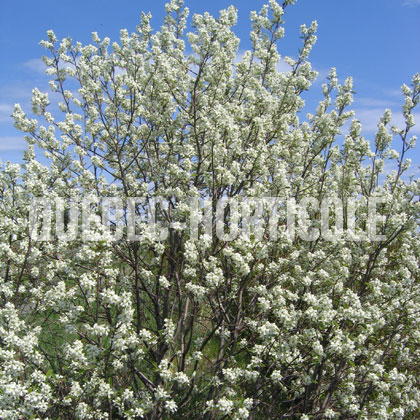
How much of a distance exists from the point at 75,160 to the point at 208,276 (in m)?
2.63

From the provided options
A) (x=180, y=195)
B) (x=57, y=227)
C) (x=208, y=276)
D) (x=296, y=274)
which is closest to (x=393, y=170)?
(x=296, y=274)

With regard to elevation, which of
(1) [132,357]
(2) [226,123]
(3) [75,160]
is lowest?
(1) [132,357]

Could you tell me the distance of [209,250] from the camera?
5.32 meters

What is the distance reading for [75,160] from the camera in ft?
19.0

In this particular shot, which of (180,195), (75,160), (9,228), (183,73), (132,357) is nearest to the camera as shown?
(132,357)

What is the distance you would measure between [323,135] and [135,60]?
115 inches

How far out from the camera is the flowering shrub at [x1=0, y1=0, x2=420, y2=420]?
461 cm

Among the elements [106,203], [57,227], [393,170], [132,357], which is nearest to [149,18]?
[106,203]

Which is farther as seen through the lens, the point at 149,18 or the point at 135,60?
the point at 149,18

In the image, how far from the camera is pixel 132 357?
14.4 feet

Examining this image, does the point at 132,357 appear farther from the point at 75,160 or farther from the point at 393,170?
the point at 393,170

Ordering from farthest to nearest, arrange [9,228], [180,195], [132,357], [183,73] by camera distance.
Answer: [183,73] < [180,195] < [9,228] < [132,357]

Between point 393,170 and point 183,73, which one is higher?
point 183,73

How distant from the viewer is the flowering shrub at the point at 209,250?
15.1ft
